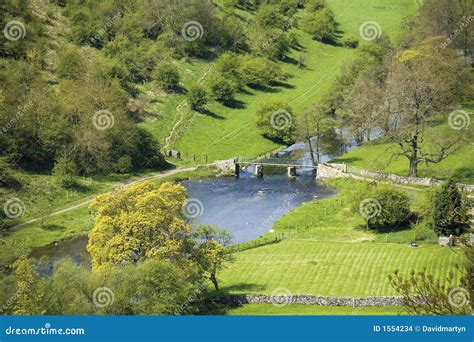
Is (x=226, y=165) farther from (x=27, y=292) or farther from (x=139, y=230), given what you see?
(x=27, y=292)

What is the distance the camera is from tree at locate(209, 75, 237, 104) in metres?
124

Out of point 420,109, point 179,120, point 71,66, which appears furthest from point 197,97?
point 420,109

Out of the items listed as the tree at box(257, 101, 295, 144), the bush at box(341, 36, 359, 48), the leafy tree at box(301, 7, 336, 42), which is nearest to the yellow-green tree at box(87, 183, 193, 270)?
the tree at box(257, 101, 295, 144)

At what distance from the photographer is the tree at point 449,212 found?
70.1 meters

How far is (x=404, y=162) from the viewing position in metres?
96.9

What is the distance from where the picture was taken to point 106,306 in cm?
4981

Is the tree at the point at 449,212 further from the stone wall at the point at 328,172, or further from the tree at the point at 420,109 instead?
the stone wall at the point at 328,172

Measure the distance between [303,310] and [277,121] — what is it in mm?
61203

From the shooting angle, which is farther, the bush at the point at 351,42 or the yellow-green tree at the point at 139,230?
the bush at the point at 351,42

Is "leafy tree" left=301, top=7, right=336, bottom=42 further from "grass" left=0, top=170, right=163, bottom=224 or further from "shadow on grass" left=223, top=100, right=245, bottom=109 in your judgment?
"grass" left=0, top=170, right=163, bottom=224

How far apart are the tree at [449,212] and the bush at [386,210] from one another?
398 centimetres

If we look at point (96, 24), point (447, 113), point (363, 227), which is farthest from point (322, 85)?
point (363, 227)

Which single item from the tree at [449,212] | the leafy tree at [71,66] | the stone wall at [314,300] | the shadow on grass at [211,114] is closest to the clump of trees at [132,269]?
the stone wall at [314,300]

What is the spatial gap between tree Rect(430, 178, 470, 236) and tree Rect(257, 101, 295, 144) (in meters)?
45.7
